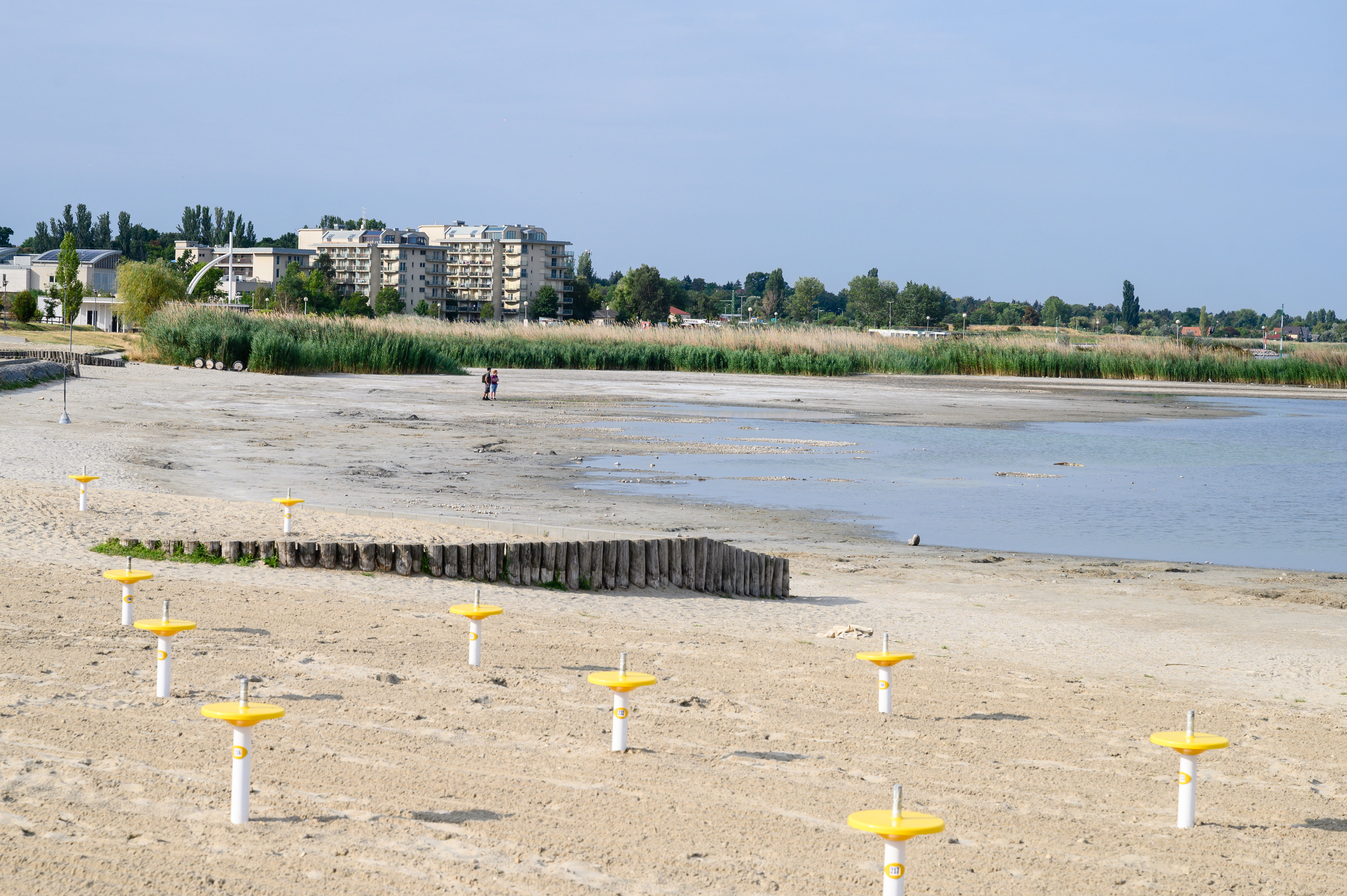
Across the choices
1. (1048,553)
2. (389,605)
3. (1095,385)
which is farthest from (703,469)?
(1095,385)

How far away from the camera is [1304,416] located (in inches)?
1919

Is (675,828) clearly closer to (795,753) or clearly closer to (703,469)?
(795,753)

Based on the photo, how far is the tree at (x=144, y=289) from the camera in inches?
3216

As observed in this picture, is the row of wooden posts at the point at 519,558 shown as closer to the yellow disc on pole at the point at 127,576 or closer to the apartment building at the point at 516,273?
the yellow disc on pole at the point at 127,576

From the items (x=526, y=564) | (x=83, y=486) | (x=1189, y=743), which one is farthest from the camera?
(x=83, y=486)

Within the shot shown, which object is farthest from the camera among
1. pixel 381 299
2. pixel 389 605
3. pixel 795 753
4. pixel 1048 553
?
pixel 381 299

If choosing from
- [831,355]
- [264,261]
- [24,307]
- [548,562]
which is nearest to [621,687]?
[548,562]

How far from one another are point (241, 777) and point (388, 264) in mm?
192447

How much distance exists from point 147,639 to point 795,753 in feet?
15.7

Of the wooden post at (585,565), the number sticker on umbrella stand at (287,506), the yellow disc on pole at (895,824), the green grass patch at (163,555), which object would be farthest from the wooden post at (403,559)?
the yellow disc on pole at (895,824)

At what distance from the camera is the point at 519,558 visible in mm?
12562

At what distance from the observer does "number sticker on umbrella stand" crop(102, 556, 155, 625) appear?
8.86 m

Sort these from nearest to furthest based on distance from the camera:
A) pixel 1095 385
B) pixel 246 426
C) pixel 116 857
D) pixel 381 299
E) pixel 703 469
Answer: pixel 116 857
pixel 703 469
pixel 246 426
pixel 1095 385
pixel 381 299

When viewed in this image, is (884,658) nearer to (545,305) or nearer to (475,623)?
(475,623)
